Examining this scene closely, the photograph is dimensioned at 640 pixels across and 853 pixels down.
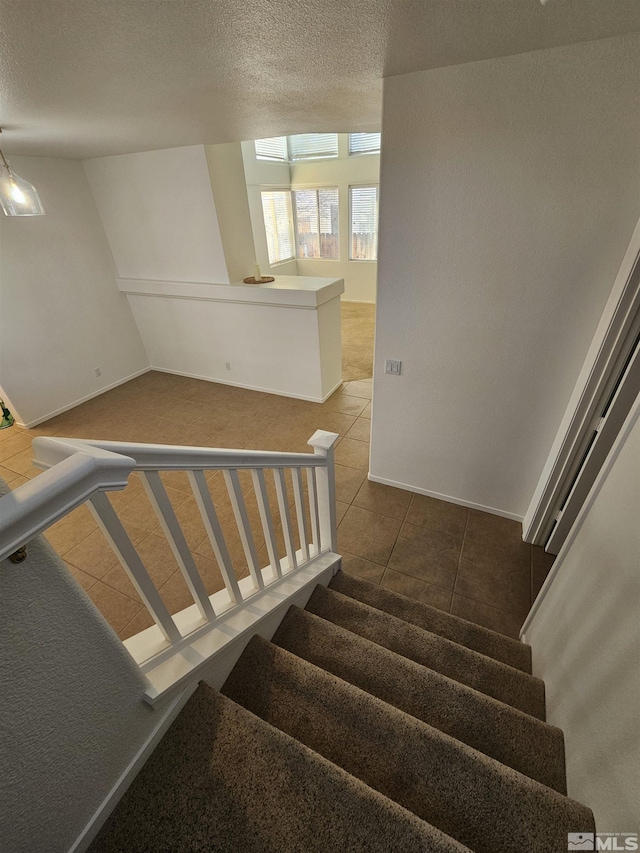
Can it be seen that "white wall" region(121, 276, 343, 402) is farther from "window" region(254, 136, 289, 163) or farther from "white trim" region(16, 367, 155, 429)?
"window" region(254, 136, 289, 163)

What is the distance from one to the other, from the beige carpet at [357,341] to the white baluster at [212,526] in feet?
11.7

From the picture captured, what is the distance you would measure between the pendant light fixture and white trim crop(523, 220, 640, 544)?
142 inches

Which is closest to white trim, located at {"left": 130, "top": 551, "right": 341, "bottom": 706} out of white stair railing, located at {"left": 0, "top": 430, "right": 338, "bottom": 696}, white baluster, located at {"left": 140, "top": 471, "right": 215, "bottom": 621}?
white stair railing, located at {"left": 0, "top": 430, "right": 338, "bottom": 696}

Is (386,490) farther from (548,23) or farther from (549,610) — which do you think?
(548,23)

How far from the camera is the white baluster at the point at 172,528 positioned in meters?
0.88

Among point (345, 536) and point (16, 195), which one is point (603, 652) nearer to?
point (345, 536)

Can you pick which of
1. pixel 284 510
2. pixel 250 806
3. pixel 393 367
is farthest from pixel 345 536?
pixel 250 806

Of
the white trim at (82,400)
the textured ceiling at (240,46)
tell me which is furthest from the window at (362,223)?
the textured ceiling at (240,46)

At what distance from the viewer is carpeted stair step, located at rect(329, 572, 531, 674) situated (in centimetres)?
164

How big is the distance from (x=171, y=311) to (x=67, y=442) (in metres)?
4.20

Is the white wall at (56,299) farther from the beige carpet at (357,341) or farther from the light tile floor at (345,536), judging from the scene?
the beige carpet at (357,341)

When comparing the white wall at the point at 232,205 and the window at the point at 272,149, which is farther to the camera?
the window at the point at 272,149

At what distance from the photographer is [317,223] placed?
7.40 metres

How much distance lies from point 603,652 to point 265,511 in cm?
113
